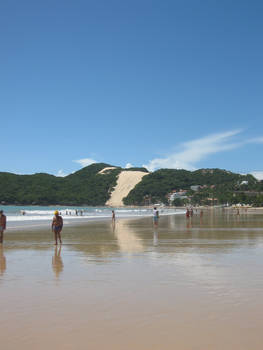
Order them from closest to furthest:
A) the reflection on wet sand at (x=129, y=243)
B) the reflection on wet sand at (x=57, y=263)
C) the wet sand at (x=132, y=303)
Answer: the wet sand at (x=132, y=303)
the reflection on wet sand at (x=57, y=263)
the reflection on wet sand at (x=129, y=243)

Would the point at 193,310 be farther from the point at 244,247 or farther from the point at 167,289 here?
the point at 244,247

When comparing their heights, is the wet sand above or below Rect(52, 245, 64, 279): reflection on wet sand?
below

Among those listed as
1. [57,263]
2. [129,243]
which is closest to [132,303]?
[57,263]

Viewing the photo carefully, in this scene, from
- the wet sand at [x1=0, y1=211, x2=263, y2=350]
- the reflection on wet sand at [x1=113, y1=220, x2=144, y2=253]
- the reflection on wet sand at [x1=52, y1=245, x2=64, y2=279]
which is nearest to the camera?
the wet sand at [x1=0, y1=211, x2=263, y2=350]

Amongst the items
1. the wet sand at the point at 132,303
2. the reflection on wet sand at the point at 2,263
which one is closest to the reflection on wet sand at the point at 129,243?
the wet sand at the point at 132,303

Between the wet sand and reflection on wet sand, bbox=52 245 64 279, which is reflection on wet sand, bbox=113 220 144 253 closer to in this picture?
reflection on wet sand, bbox=52 245 64 279

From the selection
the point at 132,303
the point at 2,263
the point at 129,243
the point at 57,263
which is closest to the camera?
the point at 132,303

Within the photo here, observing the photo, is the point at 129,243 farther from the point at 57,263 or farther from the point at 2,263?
the point at 2,263

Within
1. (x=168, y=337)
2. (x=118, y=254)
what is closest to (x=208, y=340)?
(x=168, y=337)

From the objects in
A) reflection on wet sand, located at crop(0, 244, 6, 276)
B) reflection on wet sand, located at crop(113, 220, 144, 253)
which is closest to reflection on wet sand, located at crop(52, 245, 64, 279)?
reflection on wet sand, located at crop(0, 244, 6, 276)

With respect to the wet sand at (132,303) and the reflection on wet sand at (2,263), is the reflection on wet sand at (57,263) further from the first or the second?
the reflection on wet sand at (2,263)

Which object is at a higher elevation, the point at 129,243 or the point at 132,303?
the point at 129,243

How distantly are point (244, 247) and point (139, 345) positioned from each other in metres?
12.9

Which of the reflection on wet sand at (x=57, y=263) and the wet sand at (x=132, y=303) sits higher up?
the reflection on wet sand at (x=57, y=263)
